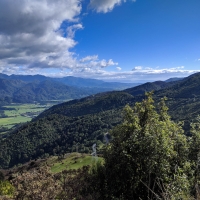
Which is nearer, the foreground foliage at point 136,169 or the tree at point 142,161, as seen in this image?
the foreground foliage at point 136,169

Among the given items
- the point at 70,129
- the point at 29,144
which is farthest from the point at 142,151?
the point at 70,129

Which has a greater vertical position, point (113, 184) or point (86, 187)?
point (86, 187)

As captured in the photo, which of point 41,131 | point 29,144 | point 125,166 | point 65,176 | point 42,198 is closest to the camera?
point 42,198

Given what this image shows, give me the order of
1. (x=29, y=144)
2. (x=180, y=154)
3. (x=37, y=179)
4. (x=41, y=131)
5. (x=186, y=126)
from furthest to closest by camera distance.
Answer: (x=41, y=131) < (x=29, y=144) < (x=186, y=126) < (x=180, y=154) < (x=37, y=179)

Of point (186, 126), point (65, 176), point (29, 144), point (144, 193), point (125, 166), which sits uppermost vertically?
point (65, 176)

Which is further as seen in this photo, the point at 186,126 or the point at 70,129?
the point at 70,129

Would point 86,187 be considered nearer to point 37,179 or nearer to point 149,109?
point 37,179

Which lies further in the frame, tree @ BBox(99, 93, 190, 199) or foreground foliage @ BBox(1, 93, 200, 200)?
tree @ BBox(99, 93, 190, 199)

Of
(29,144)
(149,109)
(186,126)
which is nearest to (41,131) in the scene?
(29,144)

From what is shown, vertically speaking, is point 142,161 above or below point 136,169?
above

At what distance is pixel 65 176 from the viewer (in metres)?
11.1

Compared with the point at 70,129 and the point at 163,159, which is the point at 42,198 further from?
the point at 70,129

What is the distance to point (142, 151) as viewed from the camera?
1431 cm

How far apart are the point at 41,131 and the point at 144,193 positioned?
18559cm
